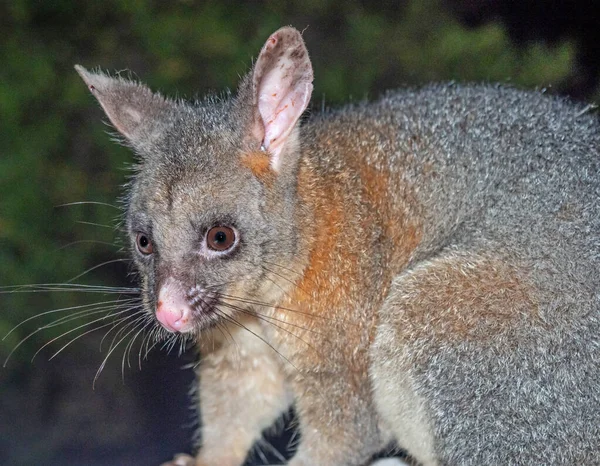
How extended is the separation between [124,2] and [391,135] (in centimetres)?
304

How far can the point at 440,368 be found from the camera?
268cm

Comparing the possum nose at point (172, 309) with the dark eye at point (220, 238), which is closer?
the possum nose at point (172, 309)

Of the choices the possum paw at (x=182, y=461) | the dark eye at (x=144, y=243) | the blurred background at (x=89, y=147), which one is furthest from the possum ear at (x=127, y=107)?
the blurred background at (x=89, y=147)

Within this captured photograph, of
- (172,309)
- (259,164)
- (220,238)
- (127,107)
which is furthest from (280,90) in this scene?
(172,309)

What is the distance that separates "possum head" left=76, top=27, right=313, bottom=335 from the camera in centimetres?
273

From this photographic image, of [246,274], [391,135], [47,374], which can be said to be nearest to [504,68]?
[391,135]

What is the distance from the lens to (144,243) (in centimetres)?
293

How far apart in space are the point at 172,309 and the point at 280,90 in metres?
0.81

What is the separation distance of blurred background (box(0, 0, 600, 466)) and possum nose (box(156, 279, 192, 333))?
2.34 metres

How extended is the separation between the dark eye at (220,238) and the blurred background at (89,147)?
2.35m

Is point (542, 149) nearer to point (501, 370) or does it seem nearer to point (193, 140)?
point (501, 370)

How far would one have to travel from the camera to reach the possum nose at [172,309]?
2.66m

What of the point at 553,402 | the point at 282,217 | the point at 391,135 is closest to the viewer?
the point at 553,402

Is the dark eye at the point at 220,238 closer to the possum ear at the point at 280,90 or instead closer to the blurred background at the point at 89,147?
the possum ear at the point at 280,90
